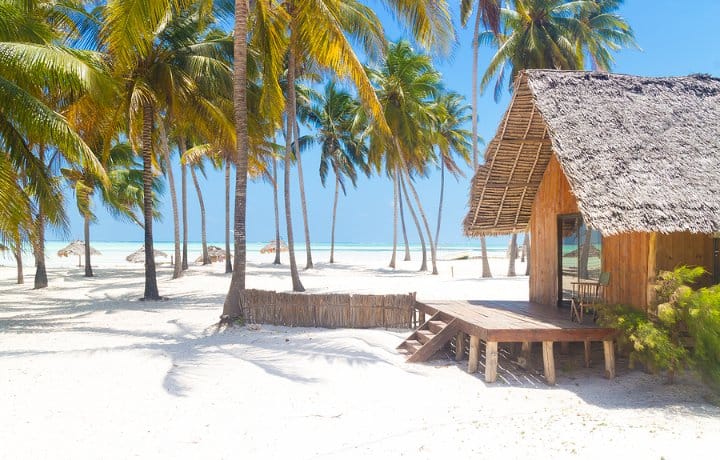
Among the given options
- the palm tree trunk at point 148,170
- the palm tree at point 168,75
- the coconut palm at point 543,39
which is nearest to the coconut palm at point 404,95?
the coconut palm at point 543,39

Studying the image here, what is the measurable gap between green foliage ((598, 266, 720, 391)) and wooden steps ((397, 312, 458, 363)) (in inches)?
87.1

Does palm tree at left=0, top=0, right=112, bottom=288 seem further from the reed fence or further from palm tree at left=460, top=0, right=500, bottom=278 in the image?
palm tree at left=460, top=0, right=500, bottom=278

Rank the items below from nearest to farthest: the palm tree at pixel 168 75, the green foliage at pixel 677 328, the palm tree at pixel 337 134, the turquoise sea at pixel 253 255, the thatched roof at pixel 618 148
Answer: the green foliage at pixel 677 328
the thatched roof at pixel 618 148
the palm tree at pixel 168 75
the palm tree at pixel 337 134
the turquoise sea at pixel 253 255

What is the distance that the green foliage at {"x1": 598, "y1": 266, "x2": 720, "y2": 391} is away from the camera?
5895 millimetres

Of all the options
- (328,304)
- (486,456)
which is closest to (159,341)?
(328,304)

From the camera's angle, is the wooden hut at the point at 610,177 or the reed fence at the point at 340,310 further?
the reed fence at the point at 340,310

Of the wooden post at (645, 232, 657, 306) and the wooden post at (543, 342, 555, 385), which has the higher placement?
the wooden post at (645, 232, 657, 306)

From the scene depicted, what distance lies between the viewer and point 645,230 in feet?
21.1

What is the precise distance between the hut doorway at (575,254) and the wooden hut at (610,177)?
2cm

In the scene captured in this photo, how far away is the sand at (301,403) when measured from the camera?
4.61 metres

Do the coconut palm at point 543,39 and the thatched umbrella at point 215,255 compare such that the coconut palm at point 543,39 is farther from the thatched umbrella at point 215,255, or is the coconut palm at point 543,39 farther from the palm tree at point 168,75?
the thatched umbrella at point 215,255

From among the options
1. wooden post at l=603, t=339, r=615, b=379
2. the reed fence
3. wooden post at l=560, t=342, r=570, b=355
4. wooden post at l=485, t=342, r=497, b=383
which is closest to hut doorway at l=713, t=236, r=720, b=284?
wooden post at l=603, t=339, r=615, b=379

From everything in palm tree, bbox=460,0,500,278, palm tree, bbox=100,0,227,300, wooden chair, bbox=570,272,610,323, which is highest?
palm tree, bbox=460,0,500,278

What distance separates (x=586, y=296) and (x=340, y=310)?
4.03m
